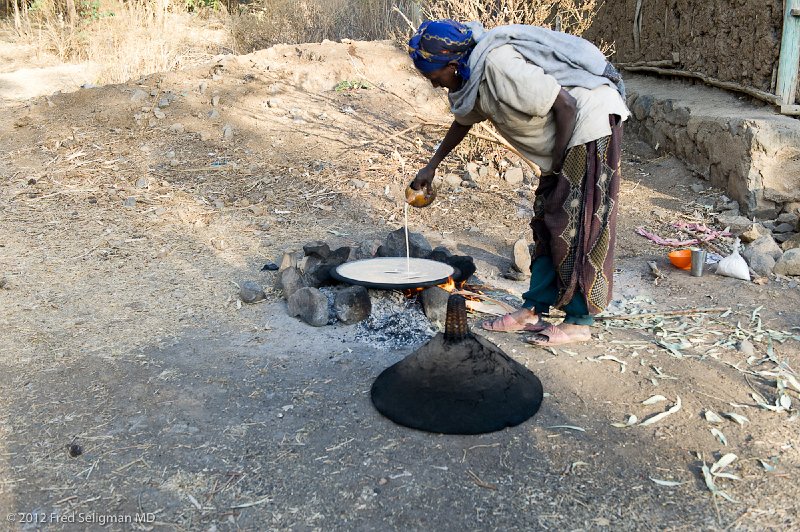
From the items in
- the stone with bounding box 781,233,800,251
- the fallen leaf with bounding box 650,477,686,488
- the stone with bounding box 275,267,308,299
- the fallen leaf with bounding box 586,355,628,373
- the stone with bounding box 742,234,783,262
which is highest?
the stone with bounding box 275,267,308,299

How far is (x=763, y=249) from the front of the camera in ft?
14.5

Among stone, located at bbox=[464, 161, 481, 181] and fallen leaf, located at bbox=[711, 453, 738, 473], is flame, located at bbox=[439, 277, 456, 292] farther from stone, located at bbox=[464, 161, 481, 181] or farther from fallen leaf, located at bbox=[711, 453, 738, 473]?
stone, located at bbox=[464, 161, 481, 181]

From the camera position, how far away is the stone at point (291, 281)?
3.76 m

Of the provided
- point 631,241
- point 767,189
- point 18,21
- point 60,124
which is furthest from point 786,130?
point 18,21

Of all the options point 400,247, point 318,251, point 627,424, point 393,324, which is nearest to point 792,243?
point 400,247

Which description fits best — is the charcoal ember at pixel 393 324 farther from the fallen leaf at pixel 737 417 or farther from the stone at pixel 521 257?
the fallen leaf at pixel 737 417

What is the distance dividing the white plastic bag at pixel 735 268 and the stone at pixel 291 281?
2543mm

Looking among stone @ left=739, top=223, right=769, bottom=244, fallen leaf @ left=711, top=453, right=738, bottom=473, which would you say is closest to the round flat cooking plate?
fallen leaf @ left=711, top=453, right=738, bottom=473

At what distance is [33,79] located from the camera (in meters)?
9.66

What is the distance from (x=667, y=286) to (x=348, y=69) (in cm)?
532

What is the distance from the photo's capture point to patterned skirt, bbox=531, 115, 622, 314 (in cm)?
289

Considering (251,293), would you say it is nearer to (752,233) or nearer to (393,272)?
(393,272)

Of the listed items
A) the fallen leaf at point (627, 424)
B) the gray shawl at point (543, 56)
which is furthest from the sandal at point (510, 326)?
the gray shawl at point (543, 56)

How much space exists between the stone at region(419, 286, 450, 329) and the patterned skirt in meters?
0.63
